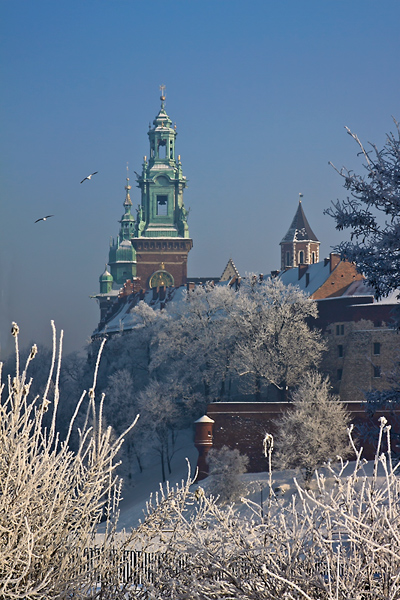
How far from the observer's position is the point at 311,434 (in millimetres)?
42156

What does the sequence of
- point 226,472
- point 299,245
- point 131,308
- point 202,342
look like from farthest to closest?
point 299,245 → point 131,308 → point 202,342 → point 226,472

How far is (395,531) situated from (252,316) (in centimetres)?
4595

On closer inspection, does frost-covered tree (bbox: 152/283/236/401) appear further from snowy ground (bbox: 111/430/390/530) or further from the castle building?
the castle building

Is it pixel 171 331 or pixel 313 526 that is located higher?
pixel 171 331

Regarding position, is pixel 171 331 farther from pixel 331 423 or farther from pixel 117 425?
pixel 331 423

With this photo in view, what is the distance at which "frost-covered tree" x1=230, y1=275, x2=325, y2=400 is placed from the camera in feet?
165

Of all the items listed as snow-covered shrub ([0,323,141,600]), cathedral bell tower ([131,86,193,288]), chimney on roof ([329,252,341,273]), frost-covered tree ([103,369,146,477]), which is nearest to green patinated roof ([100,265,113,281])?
cathedral bell tower ([131,86,193,288])

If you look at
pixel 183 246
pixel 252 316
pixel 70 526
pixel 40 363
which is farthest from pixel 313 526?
pixel 183 246

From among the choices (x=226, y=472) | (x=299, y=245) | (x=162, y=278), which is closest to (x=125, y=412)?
(x=226, y=472)

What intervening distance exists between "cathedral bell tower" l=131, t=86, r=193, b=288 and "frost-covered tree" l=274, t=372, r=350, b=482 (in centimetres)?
5677

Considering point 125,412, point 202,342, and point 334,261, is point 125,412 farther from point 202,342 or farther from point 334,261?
point 334,261

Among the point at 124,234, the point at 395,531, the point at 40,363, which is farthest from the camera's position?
the point at 124,234

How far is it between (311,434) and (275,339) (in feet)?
32.3

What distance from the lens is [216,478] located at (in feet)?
140
